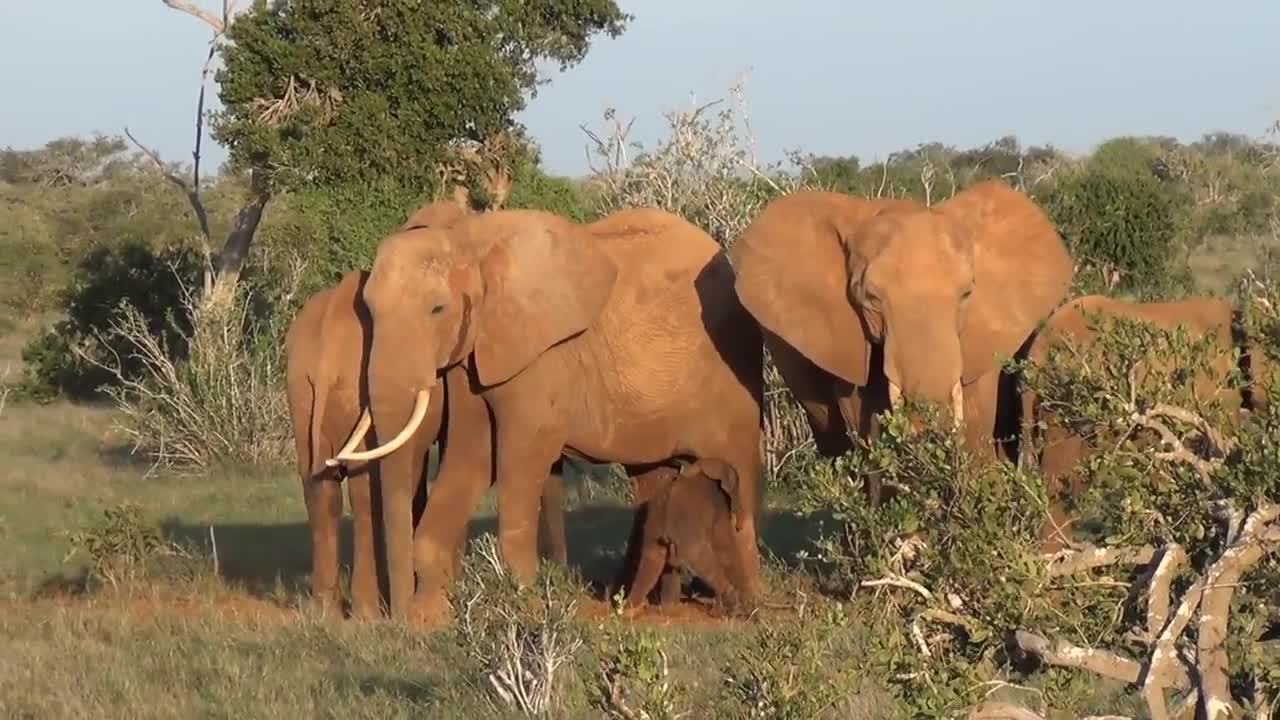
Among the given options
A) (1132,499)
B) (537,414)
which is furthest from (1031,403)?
(1132,499)

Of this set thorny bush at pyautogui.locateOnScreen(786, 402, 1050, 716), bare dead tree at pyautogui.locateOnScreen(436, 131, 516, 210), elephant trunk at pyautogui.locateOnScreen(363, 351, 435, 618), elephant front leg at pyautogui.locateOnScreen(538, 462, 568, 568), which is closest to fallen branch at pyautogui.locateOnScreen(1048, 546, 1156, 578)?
Answer: thorny bush at pyautogui.locateOnScreen(786, 402, 1050, 716)

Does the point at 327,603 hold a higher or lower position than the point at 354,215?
lower

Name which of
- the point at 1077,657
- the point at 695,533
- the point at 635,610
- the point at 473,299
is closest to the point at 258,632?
the point at 473,299

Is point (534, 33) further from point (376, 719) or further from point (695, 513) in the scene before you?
point (376, 719)

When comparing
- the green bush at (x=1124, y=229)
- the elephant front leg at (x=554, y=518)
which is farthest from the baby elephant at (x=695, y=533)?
the green bush at (x=1124, y=229)

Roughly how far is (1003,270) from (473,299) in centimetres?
270

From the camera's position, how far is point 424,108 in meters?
16.3

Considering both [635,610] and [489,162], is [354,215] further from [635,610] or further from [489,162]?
[635,610]

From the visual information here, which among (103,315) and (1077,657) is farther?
(103,315)

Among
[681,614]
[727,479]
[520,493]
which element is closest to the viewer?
[520,493]

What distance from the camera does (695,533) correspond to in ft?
35.2

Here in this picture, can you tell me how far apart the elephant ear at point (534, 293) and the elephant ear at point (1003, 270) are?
1.84 m

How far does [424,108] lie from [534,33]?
1410 millimetres

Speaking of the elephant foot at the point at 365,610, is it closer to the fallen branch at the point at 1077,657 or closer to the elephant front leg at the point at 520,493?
the elephant front leg at the point at 520,493
